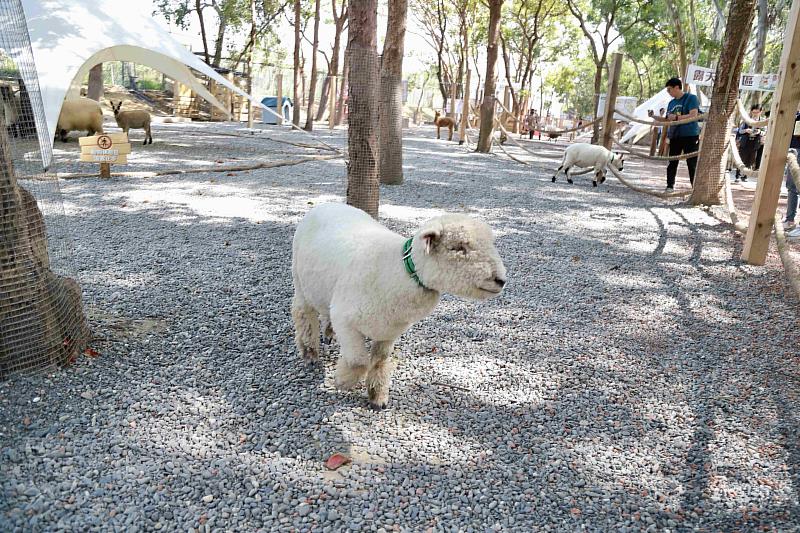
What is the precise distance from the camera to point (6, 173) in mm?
2738

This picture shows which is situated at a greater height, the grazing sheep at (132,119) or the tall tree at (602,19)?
the tall tree at (602,19)

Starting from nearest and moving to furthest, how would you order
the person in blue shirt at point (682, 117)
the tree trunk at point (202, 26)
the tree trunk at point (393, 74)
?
the tree trunk at point (393, 74) < the person in blue shirt at point (682, 117) < the tree trunk at point (202, 26)

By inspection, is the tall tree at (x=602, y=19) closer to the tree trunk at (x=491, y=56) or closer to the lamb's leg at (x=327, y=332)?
the tree trunk at (x=491, y=56)

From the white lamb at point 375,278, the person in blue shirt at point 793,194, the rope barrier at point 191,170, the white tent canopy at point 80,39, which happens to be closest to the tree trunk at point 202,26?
the white tent canopy at point 80,39

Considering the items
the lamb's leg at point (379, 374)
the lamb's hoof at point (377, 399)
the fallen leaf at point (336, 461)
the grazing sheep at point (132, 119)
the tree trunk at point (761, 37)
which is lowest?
the fallen leaf at point (336, 461)

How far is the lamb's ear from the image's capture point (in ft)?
7.33

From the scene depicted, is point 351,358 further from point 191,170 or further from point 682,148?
point 682,148

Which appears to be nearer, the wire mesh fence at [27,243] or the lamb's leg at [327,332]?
the wire mesh fence at [27,243]

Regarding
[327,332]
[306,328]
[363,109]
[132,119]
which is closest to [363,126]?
[363,109]

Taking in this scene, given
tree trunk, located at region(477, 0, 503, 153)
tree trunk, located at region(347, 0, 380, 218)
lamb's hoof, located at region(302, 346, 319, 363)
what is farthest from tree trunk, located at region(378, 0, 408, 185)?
lamb's hoof, located at region(302, 346, 319, 363)

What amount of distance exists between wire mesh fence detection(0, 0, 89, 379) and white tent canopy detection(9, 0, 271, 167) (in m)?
5.04

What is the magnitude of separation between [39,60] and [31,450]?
8183 millimetres

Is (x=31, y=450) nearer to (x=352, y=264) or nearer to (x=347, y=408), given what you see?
(x=347, y=408)

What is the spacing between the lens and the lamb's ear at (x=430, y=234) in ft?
7.33
